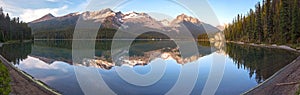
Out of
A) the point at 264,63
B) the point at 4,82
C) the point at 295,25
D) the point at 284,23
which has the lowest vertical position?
the point at 264,63

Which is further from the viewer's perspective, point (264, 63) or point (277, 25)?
point (277, 25)

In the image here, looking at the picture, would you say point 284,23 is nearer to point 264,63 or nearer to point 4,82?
point 264,63

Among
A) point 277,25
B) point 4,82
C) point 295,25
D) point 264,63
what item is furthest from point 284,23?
point 4,82

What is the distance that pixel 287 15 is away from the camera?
8681cm

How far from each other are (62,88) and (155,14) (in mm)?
10366

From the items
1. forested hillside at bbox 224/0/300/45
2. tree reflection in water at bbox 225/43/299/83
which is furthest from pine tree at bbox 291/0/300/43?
tree reflection in water at bbox 225/43/299/83

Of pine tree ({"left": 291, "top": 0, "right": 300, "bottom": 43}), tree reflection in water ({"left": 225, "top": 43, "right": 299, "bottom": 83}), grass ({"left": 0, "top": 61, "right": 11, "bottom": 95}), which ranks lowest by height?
tree reflection in water ({"left": 225, "top": 43, "right": 299, "bottom": 83})

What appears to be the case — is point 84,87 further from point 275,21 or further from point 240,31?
point 240,31

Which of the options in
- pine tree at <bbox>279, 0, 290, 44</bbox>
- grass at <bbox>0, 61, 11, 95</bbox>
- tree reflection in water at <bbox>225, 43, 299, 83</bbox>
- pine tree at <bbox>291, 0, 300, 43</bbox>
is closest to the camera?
grass at <bbox>0, 61, 11, 95</bbox>

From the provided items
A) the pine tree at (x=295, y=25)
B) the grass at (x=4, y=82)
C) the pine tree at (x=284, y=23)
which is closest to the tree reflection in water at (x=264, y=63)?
the pine tree at (x=295, y=25)

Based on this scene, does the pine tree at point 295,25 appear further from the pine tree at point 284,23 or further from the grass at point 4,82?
the grass at point 4,82

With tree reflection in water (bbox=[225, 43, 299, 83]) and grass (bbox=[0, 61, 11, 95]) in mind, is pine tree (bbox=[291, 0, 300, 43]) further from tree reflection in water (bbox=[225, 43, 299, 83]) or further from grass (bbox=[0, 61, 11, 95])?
grass (bbox=[0, 61, 11, 95])

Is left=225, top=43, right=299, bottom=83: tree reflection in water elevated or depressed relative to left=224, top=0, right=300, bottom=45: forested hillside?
depressed

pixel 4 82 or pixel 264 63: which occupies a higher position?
pixel 4 82
